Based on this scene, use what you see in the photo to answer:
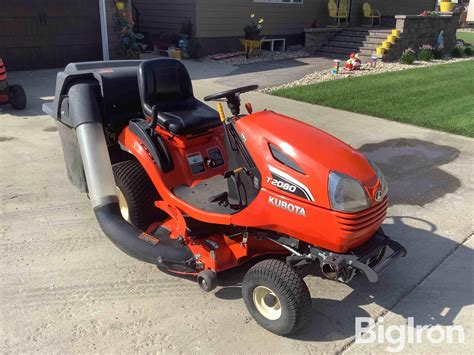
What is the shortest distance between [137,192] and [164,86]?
885 millimetres

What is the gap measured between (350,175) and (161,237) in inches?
58.7

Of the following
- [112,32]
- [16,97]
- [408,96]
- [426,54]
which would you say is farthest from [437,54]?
[16,97]

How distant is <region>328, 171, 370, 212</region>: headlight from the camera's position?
8.13ft

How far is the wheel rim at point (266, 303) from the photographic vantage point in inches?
106

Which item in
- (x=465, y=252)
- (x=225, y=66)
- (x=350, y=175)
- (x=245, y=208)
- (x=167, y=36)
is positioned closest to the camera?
(x=350, y=175)

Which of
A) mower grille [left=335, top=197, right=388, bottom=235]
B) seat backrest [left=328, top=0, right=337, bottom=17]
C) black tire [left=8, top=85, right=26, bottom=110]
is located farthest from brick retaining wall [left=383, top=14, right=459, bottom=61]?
mower grille [left=335, top=197, right=388, bottom=235]

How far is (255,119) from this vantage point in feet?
9.36

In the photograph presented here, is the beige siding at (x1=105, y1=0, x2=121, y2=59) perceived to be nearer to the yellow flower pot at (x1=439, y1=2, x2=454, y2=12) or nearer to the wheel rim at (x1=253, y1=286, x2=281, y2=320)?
the wheel rim at (x1=253, y1=286, x2=281, y2=320)

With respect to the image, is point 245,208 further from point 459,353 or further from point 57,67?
point 57,67

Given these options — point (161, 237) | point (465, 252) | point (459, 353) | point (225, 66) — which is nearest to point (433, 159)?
point (465, 252)

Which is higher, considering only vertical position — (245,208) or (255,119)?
(255,119)

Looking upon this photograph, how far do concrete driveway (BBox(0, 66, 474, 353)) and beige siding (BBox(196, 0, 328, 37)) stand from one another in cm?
934

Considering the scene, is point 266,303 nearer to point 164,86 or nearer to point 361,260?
point 361,260

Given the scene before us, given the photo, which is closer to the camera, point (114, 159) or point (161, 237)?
point (161, 237)
